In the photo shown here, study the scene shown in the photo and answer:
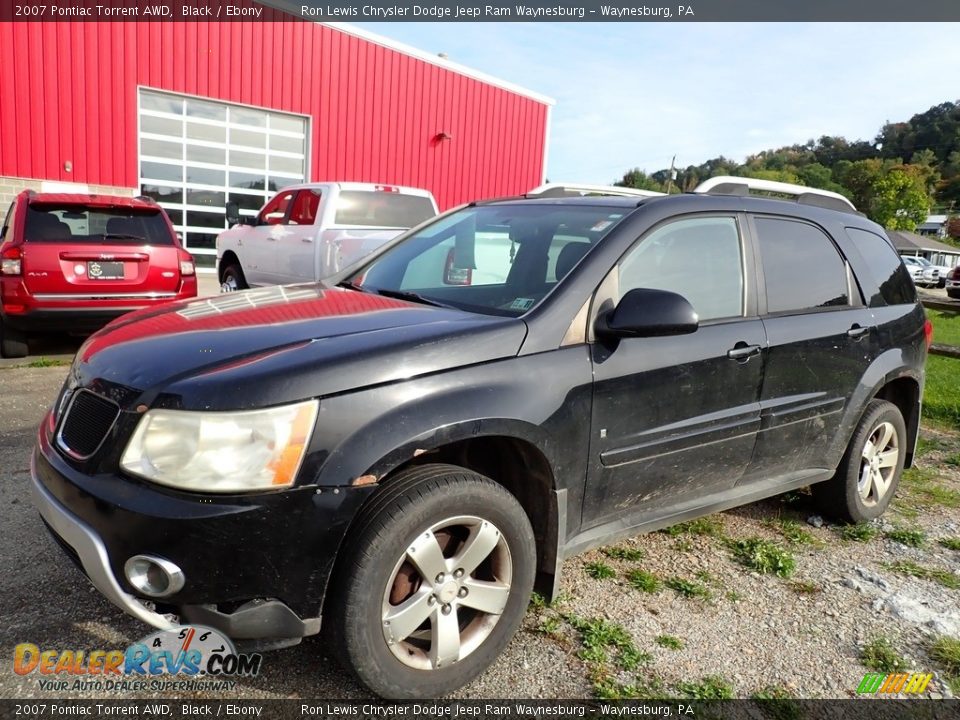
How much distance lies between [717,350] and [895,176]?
81.6 m

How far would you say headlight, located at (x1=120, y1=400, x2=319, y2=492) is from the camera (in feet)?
6.56

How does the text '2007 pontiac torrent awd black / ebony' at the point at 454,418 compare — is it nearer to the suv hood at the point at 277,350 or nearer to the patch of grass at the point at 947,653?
the suv hood at the point at 277,350

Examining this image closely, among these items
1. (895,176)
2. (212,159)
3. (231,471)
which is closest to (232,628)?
(231,471)

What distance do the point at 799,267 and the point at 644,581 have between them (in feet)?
5.63

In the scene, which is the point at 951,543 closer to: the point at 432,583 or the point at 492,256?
the point at 492,256

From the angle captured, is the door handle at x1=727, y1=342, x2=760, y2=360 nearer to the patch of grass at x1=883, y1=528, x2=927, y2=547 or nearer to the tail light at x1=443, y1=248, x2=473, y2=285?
the tail light at x1=443, y1=248, x2=473, y2=285

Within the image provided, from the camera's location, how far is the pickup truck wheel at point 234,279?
10.5 m

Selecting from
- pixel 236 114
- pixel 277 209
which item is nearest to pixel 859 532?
pixel 277 209

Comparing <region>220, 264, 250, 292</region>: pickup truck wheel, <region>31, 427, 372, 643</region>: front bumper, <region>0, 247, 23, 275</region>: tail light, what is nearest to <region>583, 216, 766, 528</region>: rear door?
<region>31, 427, 372, 643</region>: front bumper

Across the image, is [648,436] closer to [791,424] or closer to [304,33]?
[791,424]

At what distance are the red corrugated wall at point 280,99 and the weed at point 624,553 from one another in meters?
13.0

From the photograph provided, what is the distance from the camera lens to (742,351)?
311 centimetres

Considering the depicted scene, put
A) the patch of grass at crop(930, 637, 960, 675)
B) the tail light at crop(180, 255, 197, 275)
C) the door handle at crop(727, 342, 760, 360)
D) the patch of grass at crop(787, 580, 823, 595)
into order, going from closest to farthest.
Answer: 1. the patch of grass at crop(930, 637, 960, 675)
2. the door handle at crop(727, 342, 760, 360)
3. the patch of grass at crop(787, 580, 823, 595)
4. the tail light at crop(180, 255, 197, 275)

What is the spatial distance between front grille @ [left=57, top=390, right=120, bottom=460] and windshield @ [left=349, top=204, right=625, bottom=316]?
1.29 m
